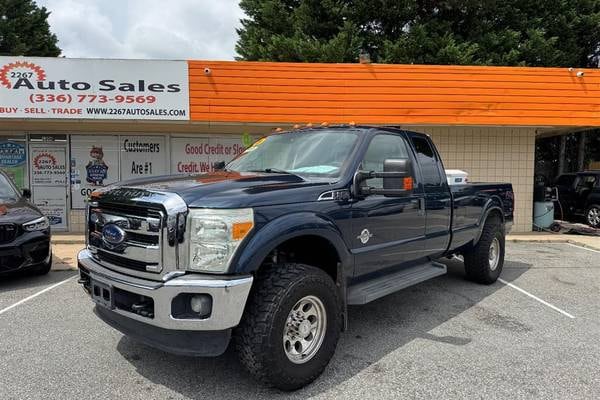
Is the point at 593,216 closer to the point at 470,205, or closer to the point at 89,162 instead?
the point at 470,205

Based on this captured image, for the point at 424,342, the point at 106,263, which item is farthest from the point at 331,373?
the point at 106,263

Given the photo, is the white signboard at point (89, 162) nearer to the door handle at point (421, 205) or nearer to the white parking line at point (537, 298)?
the door handle at point (421, 205)

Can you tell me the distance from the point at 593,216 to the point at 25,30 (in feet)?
90.2

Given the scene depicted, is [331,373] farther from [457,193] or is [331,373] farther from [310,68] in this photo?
[310,68]

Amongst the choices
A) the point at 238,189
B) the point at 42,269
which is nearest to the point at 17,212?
the point at 42,269

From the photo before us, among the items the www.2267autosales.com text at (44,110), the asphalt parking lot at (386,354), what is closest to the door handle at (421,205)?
the asphalt parking lot at (386,354)

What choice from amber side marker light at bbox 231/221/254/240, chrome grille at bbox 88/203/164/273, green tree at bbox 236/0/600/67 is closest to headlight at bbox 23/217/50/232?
chrome grille at bbox 88/203/164/273

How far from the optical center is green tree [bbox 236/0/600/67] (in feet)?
62.6

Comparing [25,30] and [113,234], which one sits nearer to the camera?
[113,234]

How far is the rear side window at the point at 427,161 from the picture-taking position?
5342 millimetres

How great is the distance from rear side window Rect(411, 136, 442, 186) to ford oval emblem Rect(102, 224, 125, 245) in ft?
10.6

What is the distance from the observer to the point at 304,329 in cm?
356

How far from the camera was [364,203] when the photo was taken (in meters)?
4.19

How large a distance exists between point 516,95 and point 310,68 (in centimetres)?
500
